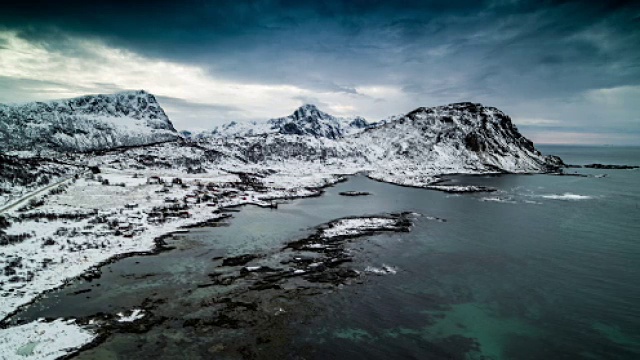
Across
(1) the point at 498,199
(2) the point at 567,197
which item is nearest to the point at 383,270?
(1) the point at 498,199

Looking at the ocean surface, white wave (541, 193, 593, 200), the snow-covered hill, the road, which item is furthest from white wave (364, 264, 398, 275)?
the snow-covered hill

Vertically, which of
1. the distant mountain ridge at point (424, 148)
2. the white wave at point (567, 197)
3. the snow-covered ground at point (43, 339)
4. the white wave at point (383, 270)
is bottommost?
the snow-covered ground at point (43, 339)

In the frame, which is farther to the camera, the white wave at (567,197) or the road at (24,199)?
the white wave at (567,197)

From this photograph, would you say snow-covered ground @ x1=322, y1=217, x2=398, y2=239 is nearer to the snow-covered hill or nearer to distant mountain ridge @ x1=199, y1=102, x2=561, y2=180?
distant mountain ridge @ x1=199, y1=102, x2=561, y2=180

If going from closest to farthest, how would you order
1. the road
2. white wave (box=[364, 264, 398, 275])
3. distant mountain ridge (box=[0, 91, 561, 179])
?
white wave (box=[364, 264, 398, 275]), the road, distant mountain ridge (box=[0, 91, 561, 179])

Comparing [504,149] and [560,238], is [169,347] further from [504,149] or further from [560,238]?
[504,149]

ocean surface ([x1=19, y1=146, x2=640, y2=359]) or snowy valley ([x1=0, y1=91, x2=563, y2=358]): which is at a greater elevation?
snowy valley ([x1=0, y1=91, x2=563, y2=358])

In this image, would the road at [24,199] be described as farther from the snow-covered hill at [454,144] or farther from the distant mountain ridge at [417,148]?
the snow-covered hill at [454,144]

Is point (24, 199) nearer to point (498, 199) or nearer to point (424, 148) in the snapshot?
point (498, 199)

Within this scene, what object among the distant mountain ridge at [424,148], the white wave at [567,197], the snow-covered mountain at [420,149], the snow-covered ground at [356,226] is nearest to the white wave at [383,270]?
the snow-covered ground at [356,226]
